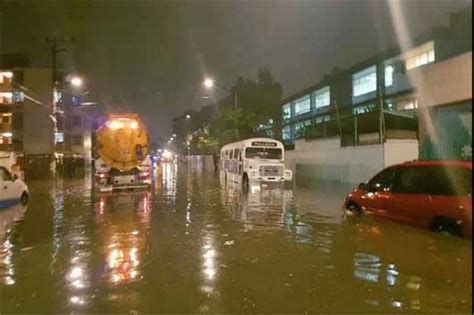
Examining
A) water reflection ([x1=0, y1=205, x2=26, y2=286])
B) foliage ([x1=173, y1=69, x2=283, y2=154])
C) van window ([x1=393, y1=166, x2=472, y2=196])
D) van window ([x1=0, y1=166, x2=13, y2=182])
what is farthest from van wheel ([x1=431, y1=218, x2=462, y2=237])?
foliage ([x1=173, y1=69, x2=283, y2=154])

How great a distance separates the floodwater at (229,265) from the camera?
627 centimetres

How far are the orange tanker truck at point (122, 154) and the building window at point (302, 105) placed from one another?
1230 inches

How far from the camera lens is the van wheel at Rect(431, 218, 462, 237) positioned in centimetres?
966

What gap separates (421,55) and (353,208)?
23360 millimetres

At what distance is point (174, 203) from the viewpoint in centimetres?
1914

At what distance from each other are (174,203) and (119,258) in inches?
399

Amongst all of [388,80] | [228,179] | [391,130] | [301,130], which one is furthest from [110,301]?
[388,80]

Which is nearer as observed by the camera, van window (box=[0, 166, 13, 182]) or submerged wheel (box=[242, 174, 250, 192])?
van window (box=[0, 166, 13, 182])

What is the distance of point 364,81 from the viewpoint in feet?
138

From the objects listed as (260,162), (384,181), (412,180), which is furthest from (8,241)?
(260,162)

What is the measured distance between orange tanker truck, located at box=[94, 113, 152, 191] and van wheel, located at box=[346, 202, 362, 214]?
12717 mm

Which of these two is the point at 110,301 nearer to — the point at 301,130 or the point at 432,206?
the point at 432,206

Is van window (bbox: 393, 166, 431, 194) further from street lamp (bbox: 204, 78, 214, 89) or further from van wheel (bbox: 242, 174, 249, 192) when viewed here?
street lamp (bbox: 204, 78, 214, 89)

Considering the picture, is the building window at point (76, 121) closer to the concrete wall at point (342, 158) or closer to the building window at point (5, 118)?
the building window at point (5, 118)
